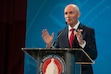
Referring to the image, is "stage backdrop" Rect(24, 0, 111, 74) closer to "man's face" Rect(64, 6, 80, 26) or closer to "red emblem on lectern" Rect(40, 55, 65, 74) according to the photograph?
"man's face" Rect(64, 6, 80, 26)

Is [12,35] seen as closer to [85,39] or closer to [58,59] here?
[85,39]

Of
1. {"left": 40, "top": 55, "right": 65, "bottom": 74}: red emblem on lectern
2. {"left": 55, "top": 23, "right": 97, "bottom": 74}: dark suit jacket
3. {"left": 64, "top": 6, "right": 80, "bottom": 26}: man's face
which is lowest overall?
{"left": 40, "top": 55, "right": 65, "bottom": 74}: red emblem on lectern

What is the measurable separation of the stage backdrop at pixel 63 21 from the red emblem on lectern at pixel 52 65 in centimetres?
152

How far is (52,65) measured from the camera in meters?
1.72

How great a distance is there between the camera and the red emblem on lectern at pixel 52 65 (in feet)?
5.58

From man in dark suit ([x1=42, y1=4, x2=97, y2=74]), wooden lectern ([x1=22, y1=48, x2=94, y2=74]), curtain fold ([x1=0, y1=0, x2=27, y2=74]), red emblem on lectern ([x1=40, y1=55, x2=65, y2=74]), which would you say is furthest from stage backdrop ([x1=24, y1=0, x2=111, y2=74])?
red emblem on lectern ([x1=40, y1=55, x2=65, y2=74])

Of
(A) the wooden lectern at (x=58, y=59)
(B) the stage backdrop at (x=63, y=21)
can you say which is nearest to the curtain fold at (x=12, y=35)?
(B) the stage backdrop at (x=63, y=21)

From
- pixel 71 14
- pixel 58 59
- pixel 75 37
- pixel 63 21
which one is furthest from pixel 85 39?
pixel 63 21

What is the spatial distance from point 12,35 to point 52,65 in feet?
6.97

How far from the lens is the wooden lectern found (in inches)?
66.2

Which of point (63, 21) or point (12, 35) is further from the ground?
point (63, 21)

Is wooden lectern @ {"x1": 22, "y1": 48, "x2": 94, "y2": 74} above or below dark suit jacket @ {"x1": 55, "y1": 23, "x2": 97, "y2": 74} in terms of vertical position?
below

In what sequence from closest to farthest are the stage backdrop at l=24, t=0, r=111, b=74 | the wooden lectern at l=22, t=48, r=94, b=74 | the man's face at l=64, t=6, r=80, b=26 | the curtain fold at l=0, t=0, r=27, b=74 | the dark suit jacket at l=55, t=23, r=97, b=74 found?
the wooden lectern at l=22, t=48, r=94, b=74
the dark suit jacket at l=55, t=23, r=97, b=74
the man's face at l=64, t=6, r=80, b=26
the stage backdrop at l=24, t=0, r=111, b=74
the curtain fold at l=0, t=0, r=27, b=74

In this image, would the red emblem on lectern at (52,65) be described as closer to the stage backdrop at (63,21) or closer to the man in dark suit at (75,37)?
the man in dark suit at (75,37)
